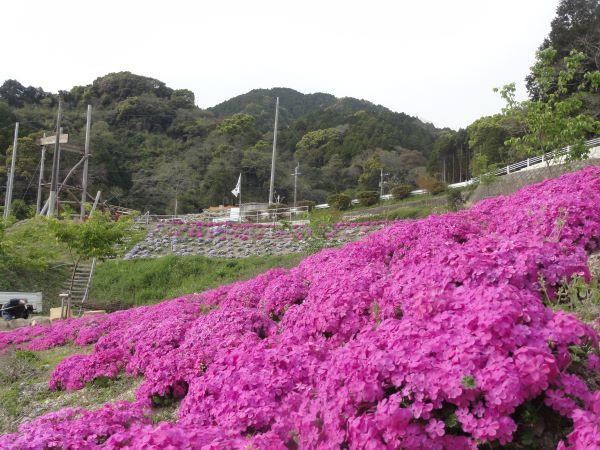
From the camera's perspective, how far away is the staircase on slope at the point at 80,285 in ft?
70.9

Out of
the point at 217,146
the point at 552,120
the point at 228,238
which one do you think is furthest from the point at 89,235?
the point at 217,146

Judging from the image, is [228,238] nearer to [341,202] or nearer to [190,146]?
[341,202]

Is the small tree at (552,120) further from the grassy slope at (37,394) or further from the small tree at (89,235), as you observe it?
the small tree at (89,235)

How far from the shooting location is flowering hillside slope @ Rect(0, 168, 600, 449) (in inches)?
117

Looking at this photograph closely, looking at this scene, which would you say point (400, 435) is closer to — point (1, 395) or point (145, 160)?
point (1, 395)

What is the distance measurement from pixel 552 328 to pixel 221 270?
18328 mm

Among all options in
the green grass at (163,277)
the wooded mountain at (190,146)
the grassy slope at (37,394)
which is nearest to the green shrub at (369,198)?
the green grass at (163,277)

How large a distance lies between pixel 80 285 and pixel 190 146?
5016 centimetres

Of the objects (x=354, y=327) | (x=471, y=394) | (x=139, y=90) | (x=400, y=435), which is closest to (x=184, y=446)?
(x=400, y=435)

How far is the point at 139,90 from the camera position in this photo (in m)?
88.1

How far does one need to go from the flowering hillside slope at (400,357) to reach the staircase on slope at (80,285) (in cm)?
1601

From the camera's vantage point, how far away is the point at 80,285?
24078mm

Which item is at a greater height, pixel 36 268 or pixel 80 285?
pixel 36 268

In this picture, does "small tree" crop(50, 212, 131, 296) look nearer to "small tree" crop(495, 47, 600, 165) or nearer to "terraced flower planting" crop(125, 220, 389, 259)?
"terraced flower planting" crop(125, 220, 389, 259)
